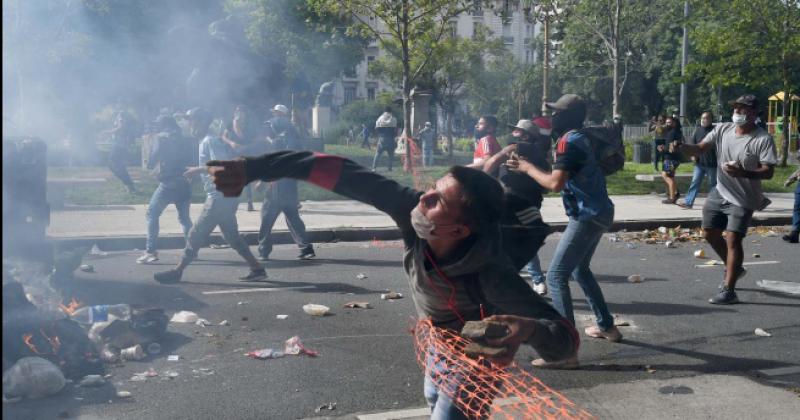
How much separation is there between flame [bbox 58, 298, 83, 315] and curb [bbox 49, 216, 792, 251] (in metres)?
2.42

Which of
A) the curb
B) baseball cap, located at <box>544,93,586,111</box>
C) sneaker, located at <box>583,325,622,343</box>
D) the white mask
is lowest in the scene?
sneaker, located at <box>583,325,622,343</box>

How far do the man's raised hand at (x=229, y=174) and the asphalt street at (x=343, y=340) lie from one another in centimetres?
215

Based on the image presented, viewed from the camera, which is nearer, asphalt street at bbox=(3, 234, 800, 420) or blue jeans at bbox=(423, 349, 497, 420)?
blue jeans at bbox=(423, 349, 497, 420)

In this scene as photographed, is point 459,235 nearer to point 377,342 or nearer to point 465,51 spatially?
point 377,342

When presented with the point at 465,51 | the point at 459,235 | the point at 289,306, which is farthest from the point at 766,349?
the point at 465,51

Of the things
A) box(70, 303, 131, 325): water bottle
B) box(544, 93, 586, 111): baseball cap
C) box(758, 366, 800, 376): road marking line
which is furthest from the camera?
box(70, 303, 131, 325): water bottle

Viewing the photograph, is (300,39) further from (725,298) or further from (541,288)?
(725,298)

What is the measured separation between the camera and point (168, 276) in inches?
305

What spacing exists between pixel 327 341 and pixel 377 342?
0.34 metres

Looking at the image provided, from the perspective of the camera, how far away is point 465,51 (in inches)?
1433

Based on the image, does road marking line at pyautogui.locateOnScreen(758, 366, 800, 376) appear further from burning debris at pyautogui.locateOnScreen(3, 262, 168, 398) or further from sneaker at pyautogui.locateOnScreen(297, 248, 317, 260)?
sneaker at pyautogui.locateOnScreen(297, 248, 317, 260)

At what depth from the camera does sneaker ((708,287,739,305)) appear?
7.14m

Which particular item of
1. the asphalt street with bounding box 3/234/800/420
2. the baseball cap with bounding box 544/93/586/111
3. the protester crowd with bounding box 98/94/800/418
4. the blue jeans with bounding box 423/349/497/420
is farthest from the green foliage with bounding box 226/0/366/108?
the blue jeans with bounding box 423/349/497/420

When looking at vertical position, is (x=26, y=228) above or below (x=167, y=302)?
above
